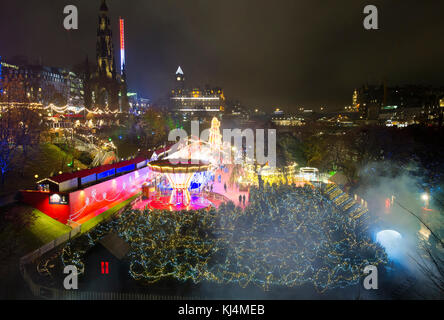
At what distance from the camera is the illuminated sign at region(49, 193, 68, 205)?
11.5m

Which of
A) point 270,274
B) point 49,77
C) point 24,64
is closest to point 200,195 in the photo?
point 270,274

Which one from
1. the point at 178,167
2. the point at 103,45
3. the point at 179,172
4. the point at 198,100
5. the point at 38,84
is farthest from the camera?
the point at 198,100

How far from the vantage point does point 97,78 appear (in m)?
50.9

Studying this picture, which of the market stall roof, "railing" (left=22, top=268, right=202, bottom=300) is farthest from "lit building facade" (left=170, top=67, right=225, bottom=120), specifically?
"railing" (left=22, top=268, right=202, bottom=300)

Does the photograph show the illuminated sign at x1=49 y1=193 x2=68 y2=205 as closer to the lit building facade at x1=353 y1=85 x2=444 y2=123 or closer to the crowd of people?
the crowd of people

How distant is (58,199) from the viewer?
37.9ft

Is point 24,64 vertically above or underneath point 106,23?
underneath

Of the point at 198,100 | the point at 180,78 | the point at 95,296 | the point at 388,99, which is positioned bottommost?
the point at 95,296

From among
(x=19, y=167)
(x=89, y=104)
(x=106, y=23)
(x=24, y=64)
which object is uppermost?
(x=106, y=23)

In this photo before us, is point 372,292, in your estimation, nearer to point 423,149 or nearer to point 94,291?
point 94,291

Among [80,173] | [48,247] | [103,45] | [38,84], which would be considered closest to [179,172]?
[80,173]

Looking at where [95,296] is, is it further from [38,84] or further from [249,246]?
[38,84]

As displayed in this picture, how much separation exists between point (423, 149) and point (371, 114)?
60.1m
